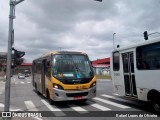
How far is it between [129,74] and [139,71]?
99 cm

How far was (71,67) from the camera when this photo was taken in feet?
39.5

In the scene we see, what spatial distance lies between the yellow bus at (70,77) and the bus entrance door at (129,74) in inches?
69.0

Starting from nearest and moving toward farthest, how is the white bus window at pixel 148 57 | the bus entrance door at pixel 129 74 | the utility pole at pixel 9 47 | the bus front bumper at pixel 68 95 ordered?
the utility pole at pixel 9 47, the white bus window at pixel 148 57, the bus entrance door at pixel 129 74, the bus front bumper at pixel 68 95

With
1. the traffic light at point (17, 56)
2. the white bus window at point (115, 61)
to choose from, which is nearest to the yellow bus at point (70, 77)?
the white bus window at point (115, 61)

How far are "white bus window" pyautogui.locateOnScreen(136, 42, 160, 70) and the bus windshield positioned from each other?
3007mm

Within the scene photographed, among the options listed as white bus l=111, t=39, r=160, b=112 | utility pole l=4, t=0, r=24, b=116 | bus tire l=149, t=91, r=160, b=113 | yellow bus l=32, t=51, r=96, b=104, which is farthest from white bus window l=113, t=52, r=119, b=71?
utility pole l=4, t=0, r=24, b=116

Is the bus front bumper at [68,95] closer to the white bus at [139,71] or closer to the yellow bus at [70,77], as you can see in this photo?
the yellow bus at [70,77]

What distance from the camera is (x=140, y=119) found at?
330 inches

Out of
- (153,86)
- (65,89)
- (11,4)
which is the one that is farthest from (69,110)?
(11,4)

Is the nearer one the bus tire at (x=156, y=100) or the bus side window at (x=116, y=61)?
the bus tire at (x=156, y=100)

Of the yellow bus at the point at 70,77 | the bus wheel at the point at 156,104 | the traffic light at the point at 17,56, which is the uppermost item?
the traffic light at the point at 17,56

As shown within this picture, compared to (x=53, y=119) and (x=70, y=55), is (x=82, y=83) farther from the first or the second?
(x=53, y=119)

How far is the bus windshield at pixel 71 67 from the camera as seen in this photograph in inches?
461

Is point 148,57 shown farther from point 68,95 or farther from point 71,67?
point 68,95
